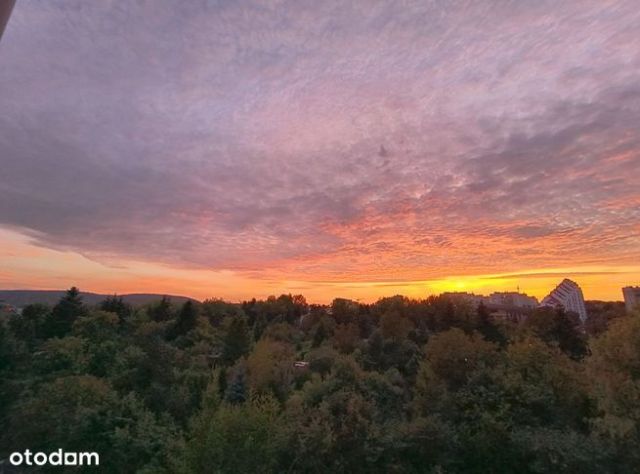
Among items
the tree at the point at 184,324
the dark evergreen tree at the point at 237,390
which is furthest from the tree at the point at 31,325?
the dark evergreen tree at the point at 237,390

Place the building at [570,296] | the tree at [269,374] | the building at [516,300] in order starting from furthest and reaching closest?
the building at [516,300]
the building at [570,296]
the tree at [269,374]

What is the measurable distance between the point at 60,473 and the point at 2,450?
624cm

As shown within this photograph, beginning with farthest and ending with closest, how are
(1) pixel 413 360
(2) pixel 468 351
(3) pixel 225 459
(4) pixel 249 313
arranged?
(4) pixel 249 313 → (1) pixel 413 360 → (2) pixel 468 351 → (3) pixel 225 459

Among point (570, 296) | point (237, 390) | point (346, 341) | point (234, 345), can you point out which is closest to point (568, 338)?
point (346, 341)

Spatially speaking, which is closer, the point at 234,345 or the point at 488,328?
the point at 234,345

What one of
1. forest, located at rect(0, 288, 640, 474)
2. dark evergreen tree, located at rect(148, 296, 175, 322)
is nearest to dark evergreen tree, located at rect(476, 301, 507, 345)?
forest, located at rect(0, 288, 640, 474)

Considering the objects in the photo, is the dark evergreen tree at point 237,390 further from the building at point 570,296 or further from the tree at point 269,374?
the building at point 570,296

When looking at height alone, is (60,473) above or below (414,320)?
below

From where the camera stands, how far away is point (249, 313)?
269ft

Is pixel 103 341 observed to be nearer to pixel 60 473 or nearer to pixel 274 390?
pixel 274 390

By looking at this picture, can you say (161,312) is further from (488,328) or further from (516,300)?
(516,300)

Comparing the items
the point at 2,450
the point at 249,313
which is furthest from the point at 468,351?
the point at 249,313

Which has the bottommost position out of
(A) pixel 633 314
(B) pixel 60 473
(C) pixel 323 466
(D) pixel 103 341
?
(B) pixel 60 473

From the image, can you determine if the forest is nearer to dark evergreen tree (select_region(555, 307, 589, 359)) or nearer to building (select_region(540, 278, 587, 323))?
dark evergreen tree (select_region(555, 307, 589, 359))
